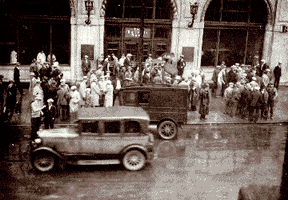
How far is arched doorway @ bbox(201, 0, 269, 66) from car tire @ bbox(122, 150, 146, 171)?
46.7 feet

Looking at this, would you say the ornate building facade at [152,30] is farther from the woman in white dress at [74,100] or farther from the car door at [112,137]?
the car door at [112,137]

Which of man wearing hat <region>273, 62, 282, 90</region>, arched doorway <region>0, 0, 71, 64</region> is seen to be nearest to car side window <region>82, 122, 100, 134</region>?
arched doorway <region>0, 0, 71, 64</region>

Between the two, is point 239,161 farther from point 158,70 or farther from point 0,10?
point 0,10

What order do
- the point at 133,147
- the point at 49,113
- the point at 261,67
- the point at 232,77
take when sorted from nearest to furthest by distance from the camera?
1. the point at 133,147
2. the point at 49,113
3. the point at 232,77
4. the point at 261,67

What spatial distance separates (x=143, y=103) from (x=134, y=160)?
3.29 m

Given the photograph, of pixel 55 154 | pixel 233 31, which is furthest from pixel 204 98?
pixel 233 31

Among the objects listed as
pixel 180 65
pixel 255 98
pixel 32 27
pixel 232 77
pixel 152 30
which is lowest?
pixel 255 98

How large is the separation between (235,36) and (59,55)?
11.4 m

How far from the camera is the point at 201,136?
14508 millimetres

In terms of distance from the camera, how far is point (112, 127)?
1081 centimetres

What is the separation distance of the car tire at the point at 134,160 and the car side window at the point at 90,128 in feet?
3.77

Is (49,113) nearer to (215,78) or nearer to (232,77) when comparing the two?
(215,78)

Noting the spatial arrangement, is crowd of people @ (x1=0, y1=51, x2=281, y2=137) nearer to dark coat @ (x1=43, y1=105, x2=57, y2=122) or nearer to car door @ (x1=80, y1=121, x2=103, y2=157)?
dark coat @ (x1=43, y1=105, x2=57, y2=122)

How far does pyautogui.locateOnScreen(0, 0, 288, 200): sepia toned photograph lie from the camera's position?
1050 centimetres
